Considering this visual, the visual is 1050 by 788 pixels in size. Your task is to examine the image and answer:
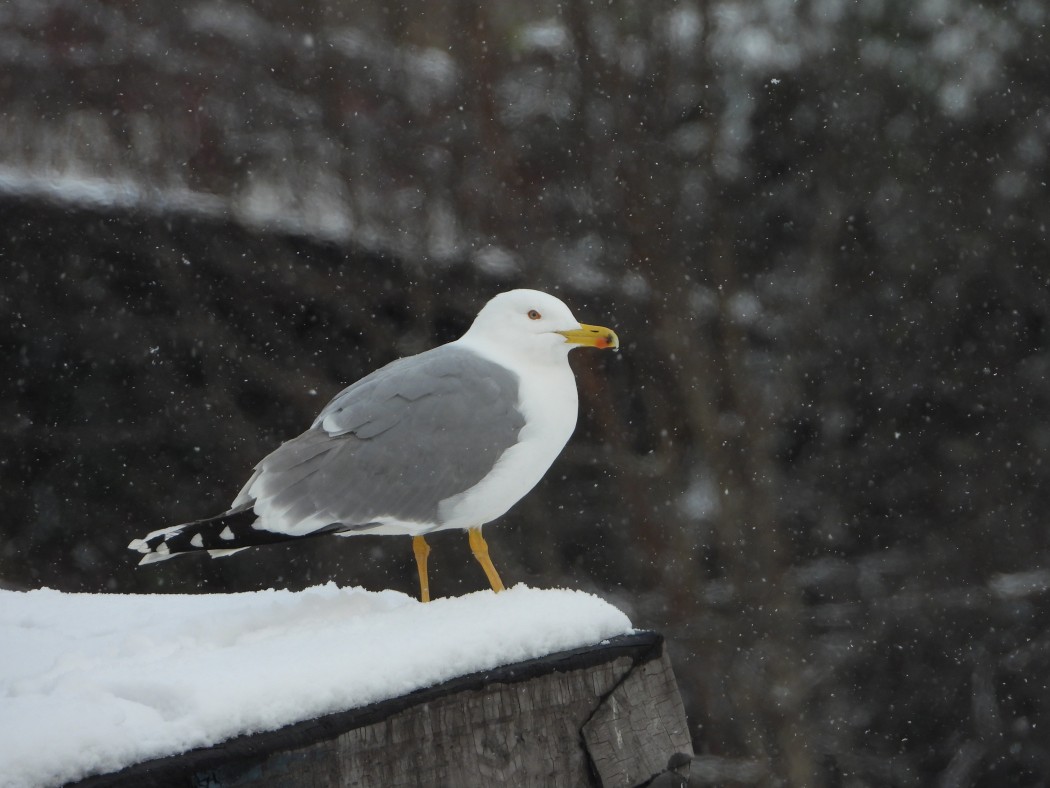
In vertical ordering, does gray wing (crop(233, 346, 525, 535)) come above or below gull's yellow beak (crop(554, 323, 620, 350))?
below

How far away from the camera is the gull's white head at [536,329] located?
1929mm

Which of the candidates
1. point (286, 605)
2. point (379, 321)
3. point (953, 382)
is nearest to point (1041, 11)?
point (953, 382)

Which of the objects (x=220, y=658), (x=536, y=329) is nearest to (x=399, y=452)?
(x=536, y=329)

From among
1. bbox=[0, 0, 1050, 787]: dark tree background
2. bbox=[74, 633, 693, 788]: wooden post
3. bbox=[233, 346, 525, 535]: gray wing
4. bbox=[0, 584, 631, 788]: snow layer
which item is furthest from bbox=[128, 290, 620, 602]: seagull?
bbox=[0, 0, 1050, 787]: dark tree background

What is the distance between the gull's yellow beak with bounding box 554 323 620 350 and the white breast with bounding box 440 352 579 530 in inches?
2.6

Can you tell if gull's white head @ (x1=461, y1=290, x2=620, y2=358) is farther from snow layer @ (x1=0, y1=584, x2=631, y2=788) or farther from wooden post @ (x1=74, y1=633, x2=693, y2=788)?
wooden post @ (x1=74, y1=633, x2=693, y2=788)

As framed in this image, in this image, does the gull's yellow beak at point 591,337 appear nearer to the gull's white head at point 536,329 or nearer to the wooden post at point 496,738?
the gull's white head at point 536,329

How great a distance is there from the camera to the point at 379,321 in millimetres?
4277

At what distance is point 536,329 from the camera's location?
194 cm

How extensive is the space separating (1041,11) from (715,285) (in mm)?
1718

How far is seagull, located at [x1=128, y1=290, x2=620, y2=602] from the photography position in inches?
69.8

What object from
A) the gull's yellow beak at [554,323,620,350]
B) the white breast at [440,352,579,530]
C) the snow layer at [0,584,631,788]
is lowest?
the snow layer at [0,584,631,788]

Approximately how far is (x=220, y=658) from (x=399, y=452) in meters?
0.53

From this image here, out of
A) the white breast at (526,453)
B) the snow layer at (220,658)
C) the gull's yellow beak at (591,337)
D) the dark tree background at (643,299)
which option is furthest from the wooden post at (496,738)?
the dark tree background at (643,299)
